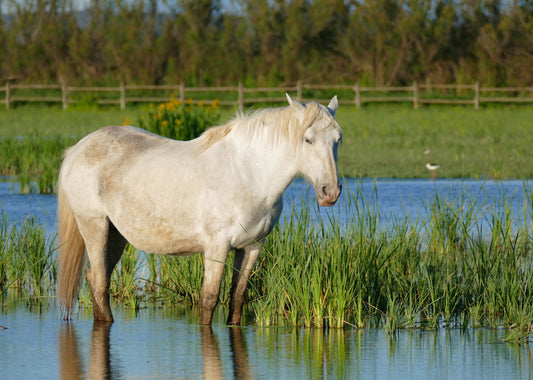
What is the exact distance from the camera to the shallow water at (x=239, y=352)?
5.03m

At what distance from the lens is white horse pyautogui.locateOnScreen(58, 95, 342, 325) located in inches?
230

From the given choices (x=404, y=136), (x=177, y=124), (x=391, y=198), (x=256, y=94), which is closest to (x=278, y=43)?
(x=256, y=94)

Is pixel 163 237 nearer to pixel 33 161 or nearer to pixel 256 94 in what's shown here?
pixel 33 161

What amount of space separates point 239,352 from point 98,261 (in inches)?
59.9

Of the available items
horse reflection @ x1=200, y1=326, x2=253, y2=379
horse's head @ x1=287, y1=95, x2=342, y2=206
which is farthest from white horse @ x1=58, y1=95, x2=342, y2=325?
horse reflection @ x1=200, y1=326, x2=253, y2=379

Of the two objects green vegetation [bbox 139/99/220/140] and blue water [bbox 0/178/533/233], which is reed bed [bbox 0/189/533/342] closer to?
blue water [bbox 0/178/533/233]

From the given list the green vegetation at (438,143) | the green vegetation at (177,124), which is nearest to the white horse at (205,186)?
the green vegetation at (438,143)

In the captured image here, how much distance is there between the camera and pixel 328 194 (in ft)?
18.6

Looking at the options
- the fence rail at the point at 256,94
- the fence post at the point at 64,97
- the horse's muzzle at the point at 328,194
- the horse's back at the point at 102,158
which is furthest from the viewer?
the fence post at the point at 64,97

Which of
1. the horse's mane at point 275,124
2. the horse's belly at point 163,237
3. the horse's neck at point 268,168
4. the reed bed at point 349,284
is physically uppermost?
the horse's mane at point 275,124

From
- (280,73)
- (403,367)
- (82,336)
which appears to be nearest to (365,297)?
(403,367)

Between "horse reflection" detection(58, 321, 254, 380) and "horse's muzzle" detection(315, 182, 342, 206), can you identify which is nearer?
"horse reflection" detection(58, 321, 254, 380)

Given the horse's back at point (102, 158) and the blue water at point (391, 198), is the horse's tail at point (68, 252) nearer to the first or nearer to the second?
the horse's back at point (102, 158)

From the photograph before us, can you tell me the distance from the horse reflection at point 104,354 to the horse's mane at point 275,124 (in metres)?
1.20
